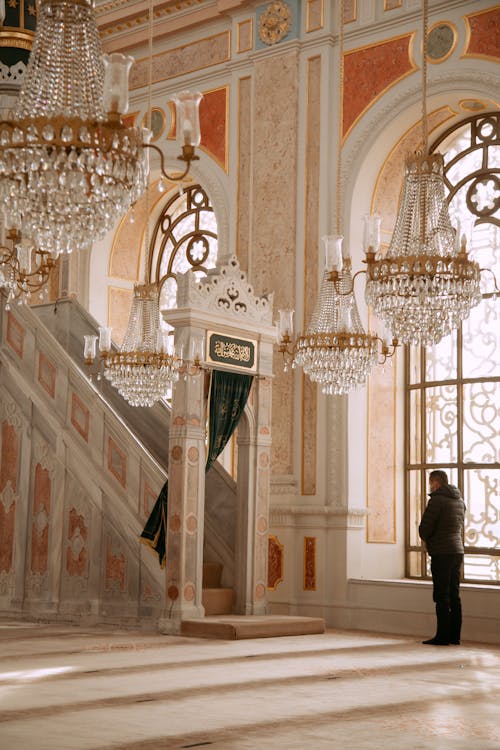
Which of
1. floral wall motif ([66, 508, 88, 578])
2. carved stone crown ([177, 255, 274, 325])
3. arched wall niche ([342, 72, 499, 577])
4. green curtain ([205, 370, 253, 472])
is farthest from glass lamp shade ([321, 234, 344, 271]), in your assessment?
floral wall motif ([66, 508, 88, 578])

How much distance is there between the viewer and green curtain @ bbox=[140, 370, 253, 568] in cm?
894

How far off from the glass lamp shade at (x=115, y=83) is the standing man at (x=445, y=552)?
188 inches

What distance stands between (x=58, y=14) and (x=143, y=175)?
85 centimetres

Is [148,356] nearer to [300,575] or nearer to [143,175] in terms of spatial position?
[300,575]

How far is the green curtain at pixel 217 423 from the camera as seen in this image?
8938mm

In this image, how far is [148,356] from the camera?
8.82m

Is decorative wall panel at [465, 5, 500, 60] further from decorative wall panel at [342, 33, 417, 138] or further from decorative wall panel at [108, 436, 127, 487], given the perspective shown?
decorative wall panel at [108, 436, 127, 487]

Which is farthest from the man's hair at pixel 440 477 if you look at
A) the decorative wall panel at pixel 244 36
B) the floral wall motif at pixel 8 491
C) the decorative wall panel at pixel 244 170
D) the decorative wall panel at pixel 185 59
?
the decorative wall panel at pixel 185 59

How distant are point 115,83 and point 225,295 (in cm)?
468

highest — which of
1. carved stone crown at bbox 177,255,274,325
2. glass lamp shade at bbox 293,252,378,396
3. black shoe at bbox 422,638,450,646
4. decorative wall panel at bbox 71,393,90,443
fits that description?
carved stone crown at bbox 177,255,274,325

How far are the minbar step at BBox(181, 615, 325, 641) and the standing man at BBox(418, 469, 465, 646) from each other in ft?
Answer: 3.32

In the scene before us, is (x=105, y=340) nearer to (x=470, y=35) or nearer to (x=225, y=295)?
(x=225, y=295)

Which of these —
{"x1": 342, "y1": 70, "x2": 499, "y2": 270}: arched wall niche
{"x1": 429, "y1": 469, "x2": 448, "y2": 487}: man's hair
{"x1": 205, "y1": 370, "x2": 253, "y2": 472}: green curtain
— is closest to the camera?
{"x1": 429, "y1": 469, "x2": 448, "y2": 487}: man's hair

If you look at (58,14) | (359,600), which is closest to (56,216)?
(58,14)
